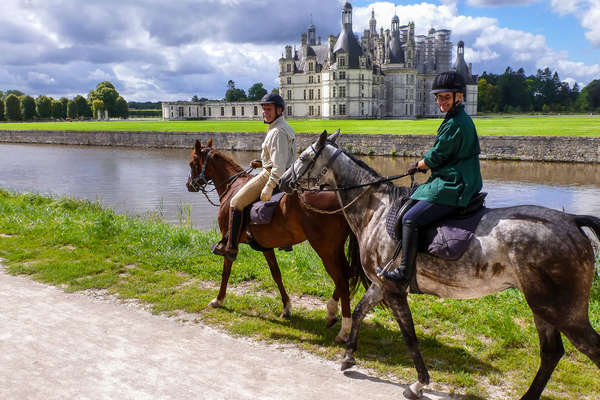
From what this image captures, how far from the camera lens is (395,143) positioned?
113 feet

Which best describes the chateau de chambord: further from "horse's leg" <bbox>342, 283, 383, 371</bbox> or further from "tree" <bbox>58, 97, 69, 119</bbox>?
"horse's leg" <bbox>342, 283, 383, 371</bbox>

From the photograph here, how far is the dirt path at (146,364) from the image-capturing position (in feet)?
13.5

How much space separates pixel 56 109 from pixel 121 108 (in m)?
14.3

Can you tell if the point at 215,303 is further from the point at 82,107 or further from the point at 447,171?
the point at 82,107

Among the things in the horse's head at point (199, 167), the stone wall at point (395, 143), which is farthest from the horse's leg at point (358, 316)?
the stone wall at point (395, 143)

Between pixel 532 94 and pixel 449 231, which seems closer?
pixel 449 231

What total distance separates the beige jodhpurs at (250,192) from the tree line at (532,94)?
11300cm

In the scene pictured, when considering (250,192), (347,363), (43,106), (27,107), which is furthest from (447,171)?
(43,106)

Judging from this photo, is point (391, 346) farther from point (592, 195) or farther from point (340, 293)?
point (592, 195)

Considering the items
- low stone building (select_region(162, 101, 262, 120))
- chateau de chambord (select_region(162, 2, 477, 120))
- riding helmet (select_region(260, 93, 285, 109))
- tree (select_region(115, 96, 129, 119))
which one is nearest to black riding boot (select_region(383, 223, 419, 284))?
riding helmet (select_region(260, 93, 285, 109))

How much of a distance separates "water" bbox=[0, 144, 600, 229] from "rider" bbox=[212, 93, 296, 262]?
7.83m

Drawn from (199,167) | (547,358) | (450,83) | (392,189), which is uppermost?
(450,83)

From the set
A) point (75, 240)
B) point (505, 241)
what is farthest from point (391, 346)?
point (75, 240)

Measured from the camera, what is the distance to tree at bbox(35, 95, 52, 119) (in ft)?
348
